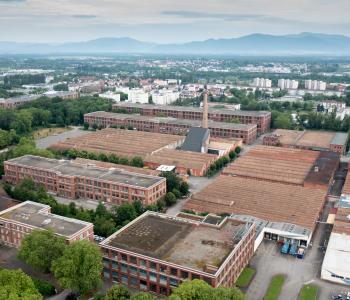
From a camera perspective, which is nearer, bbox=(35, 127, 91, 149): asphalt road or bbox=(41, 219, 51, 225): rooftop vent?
bbox=(41, 219, 51, 225): rooftop vent

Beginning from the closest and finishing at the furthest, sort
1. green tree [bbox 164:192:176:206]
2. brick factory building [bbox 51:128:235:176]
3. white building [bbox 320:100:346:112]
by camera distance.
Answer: green tree [bbox 164:192:176:206] → brick factory building [bbox 51:128:235:176] → white building [bbox 320:100:346:112]

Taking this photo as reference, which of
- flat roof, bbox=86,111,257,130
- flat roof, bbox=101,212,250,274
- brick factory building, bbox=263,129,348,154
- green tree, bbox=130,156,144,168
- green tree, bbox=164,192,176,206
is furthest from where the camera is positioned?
flat roof, bbox=86,111,257,130

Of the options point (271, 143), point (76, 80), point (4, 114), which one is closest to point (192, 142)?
point (271, 143)

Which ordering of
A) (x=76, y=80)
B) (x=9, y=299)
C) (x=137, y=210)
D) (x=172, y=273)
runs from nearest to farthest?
(x=9, y=299) → (x=172, y=273) → (x=137, y=210) → (x=76, y=80)

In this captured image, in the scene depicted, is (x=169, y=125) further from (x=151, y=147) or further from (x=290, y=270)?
(x=290, y=270)

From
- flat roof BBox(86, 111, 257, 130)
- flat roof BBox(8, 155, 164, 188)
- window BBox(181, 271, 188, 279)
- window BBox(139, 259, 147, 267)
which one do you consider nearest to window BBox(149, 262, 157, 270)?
window BBox(139, 259, 147, 267)

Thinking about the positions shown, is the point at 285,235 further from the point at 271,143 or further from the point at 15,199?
the point at 271,143

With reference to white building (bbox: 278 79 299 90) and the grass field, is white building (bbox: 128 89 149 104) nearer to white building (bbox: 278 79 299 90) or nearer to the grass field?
the grass field
